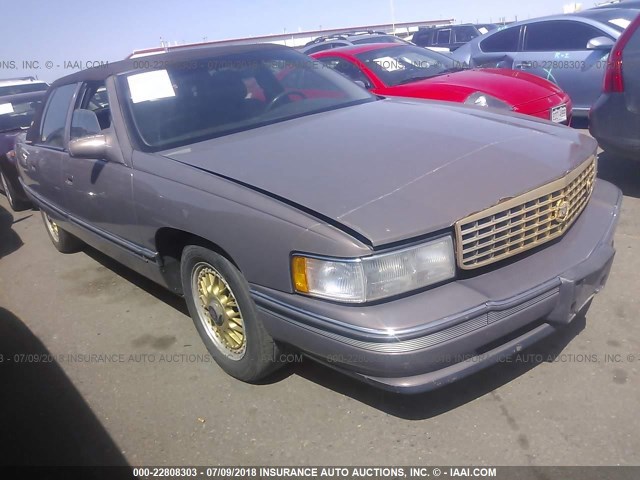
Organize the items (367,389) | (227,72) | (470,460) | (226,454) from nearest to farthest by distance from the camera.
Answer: (470,460) → (226,454) → (367,389) → (227,72)

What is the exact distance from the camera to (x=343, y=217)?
2232 mm

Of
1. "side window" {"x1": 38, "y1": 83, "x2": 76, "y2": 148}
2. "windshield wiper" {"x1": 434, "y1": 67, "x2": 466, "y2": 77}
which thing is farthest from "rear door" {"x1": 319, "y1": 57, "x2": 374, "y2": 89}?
"side window" {"x1": 38, "y1": 83, "x2": 76, "y2": 148}

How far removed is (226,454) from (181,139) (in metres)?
1.67

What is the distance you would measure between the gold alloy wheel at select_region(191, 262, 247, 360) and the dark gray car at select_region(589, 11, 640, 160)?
363 centimetres

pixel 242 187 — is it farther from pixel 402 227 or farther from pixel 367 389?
pixel 367 389

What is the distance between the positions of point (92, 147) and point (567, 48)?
6.71m

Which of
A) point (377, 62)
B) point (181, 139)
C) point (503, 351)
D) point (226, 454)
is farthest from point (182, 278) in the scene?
point (377, 62)

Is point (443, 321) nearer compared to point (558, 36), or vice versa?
point (443, 321)

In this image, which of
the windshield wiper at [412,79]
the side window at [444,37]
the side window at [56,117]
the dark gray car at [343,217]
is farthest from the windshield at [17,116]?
the side window at [444,37]

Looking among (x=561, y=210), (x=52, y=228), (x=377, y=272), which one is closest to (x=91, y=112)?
(x=52, y=228)

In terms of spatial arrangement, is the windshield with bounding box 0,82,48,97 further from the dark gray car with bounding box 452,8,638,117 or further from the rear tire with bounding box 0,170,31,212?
the dark gray car with bounding box 452,8,638,117

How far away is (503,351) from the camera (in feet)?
7.76

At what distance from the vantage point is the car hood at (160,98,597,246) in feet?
7.46

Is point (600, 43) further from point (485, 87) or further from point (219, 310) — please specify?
point (219, 310)
